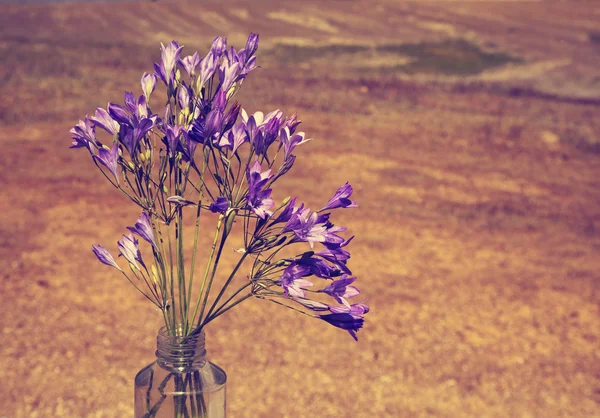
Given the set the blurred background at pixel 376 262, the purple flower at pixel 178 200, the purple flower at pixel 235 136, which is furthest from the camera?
the blurred background at pixel 376 262

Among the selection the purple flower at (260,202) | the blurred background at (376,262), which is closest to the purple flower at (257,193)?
the purple flower at (260,202)

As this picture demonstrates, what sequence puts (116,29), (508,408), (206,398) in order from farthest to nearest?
(116,29) → (508,408) → (206,398)

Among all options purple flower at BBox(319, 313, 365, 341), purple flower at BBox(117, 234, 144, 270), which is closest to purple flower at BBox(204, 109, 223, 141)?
purple flower at BBox(117, 234, 144, 270)

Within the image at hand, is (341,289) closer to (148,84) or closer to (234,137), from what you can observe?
(234,137)

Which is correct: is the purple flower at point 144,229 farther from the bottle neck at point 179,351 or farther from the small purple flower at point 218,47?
the small purple flower at point 218,47

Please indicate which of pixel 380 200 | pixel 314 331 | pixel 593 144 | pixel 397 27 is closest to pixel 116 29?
pixel 397 27

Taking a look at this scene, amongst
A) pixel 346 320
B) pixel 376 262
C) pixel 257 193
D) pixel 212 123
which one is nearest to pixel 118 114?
pixel 212 123

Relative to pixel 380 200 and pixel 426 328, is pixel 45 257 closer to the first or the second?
pixel 426 328
